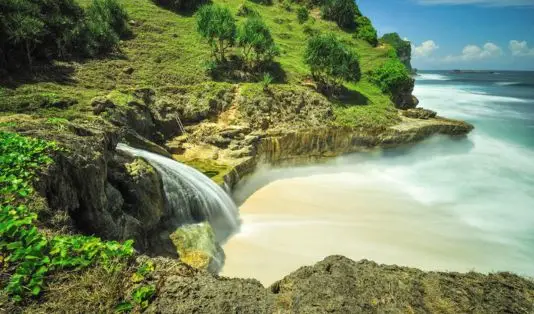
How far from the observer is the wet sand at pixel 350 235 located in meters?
15.5

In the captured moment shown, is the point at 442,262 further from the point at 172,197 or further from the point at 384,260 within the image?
the point at 172,197

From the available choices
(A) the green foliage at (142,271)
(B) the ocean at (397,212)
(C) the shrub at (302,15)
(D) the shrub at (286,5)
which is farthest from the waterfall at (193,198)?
(D) the shrub at (286,5)

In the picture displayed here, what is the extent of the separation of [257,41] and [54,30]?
18.9 m

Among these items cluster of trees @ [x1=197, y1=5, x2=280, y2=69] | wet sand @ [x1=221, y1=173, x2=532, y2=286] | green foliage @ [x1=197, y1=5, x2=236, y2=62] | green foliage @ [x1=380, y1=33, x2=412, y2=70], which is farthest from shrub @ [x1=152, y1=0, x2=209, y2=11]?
green foliage @ [x1=380, y1=33, x2=412, y2=70]

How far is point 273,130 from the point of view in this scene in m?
29.5

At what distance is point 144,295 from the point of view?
14.8 ft

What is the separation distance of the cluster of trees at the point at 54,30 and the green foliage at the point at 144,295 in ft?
82.7

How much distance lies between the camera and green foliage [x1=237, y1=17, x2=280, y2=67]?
120 feet

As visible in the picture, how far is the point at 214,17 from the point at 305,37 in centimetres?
2674

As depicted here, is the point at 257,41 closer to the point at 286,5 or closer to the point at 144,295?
the point at 144,295

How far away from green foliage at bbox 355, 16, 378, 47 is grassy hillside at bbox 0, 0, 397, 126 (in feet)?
15.6

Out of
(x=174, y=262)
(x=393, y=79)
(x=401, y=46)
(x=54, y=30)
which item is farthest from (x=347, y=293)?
(x=401, y=46)

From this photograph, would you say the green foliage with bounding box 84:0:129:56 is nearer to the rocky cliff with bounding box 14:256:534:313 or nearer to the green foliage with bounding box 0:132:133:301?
the green foliage with bounding box 0:132:133:301

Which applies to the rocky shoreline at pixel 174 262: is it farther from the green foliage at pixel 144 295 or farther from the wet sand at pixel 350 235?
the wet sand at pixel 350 235
